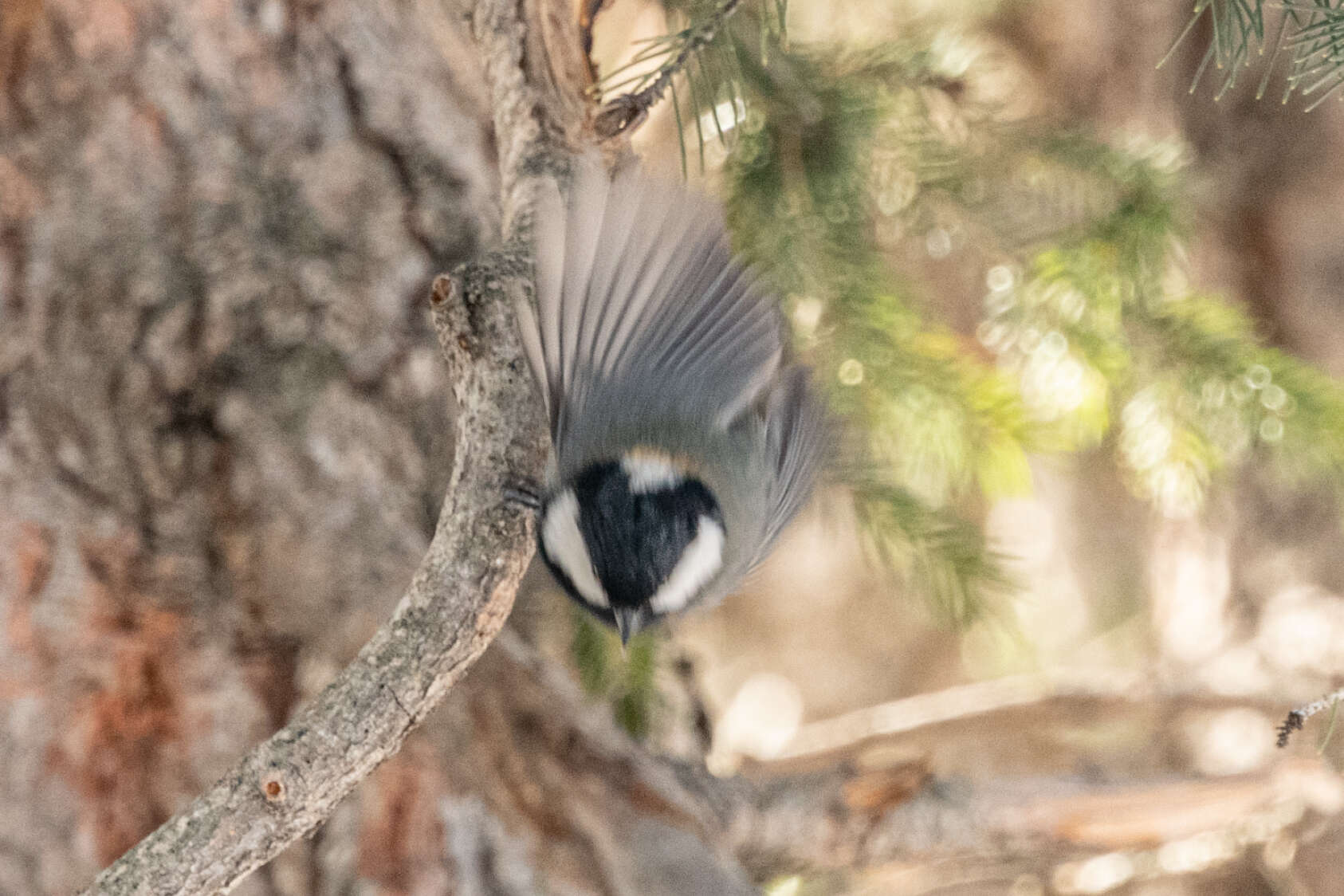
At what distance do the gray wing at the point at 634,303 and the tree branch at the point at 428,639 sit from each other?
24mm

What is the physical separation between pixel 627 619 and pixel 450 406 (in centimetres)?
40

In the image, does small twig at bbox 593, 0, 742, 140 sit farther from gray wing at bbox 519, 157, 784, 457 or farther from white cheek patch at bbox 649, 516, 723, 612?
white cheek patch at bbox 649, 516, 723, 612

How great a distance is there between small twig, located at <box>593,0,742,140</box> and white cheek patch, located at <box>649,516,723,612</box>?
283 millimetres

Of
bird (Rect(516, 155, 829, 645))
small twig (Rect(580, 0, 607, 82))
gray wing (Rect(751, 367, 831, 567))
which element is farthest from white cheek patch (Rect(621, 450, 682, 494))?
small twig (Rect(580, 0, 607, 82))

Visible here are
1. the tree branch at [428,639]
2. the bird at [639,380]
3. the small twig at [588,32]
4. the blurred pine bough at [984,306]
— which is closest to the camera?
the tree branch at [428,639]

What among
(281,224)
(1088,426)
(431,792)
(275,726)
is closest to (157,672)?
(275,726)

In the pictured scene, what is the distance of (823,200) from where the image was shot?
41.8 inches

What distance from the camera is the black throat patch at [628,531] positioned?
0.62 meters

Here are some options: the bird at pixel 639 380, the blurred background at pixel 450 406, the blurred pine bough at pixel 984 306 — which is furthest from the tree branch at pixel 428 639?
the blurred pine bough at pixel 984 306

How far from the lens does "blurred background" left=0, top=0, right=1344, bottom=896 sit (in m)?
0.80

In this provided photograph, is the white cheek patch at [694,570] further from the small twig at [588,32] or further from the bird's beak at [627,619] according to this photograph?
the small twig at [588,32]

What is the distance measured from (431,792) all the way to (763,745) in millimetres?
1628

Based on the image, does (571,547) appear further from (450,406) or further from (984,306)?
(984,306)

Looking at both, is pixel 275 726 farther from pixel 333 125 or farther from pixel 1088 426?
pixel 1088 426
